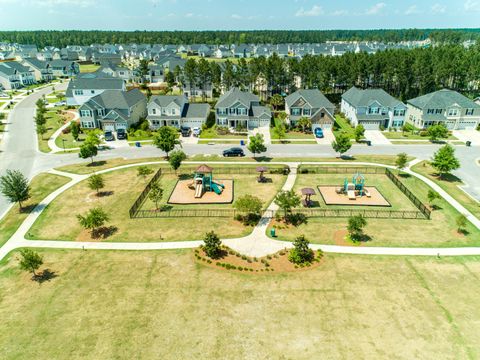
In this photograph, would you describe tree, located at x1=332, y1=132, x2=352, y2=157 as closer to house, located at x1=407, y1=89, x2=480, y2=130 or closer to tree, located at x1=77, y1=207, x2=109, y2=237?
house, located at x1=407, y1=89, x2=480, y2=130

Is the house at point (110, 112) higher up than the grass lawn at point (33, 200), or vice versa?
the house at point (110, 112)

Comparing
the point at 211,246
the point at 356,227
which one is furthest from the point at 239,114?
the point at 211,246

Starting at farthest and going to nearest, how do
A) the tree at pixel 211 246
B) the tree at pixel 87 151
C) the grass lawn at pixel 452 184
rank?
the tree at pixel 87 151 → the grass lawn at pixel 452 184 → the tree at pixel 211 246

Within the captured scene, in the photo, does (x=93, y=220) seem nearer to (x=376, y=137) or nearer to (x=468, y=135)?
(x=376, y=137)

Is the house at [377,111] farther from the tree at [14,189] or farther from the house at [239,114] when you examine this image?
the tree at [14,189]

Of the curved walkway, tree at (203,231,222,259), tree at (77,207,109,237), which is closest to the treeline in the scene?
the curved walkway

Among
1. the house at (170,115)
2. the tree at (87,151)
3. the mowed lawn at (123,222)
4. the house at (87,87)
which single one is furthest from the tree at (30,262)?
the house at (87,87)

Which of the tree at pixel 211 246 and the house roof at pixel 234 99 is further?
the house roof at pixel 234 99
